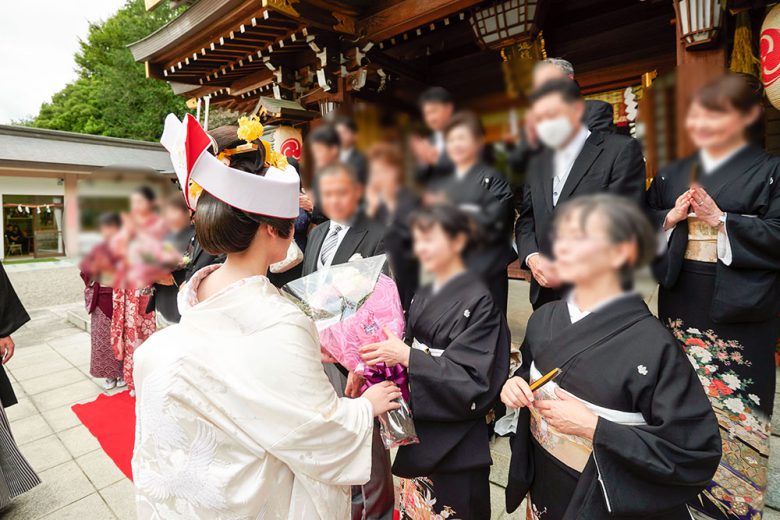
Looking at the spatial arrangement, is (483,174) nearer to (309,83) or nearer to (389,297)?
(389,297)

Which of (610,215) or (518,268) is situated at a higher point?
(610,215)

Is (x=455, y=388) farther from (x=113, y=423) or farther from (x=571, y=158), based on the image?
(x=113, y=423)

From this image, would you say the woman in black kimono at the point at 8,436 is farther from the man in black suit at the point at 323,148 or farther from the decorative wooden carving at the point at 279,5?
the man in black suit at the point at 323,148

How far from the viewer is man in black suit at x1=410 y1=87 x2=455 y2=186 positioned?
0.77 meters

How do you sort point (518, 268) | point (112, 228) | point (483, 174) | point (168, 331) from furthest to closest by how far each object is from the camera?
point (168, 331), point (518, 268), point (112, 228), point (483, 174)

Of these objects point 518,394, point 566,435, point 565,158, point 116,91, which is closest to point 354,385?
point 518,394

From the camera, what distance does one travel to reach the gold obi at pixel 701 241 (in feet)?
3.87

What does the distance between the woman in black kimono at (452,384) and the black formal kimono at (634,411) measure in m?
0.28

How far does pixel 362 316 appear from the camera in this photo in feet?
4.63

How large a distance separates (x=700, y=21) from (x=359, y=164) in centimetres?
101

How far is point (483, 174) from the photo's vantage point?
759 millimetres

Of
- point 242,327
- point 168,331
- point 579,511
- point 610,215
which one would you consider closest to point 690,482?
point 579,511

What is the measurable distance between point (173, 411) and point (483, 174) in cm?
116

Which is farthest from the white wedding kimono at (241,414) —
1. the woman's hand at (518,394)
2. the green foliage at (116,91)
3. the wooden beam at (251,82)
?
the green foliage at (116,91)
